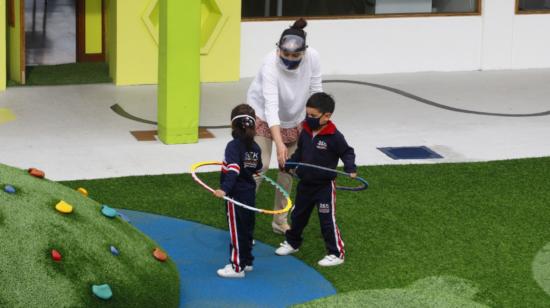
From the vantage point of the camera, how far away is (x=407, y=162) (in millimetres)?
→ 12781

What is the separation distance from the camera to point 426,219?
34.8 feet

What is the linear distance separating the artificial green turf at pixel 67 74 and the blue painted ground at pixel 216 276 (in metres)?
6.79

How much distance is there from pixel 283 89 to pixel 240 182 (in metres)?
1.19

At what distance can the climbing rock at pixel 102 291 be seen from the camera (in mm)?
7320

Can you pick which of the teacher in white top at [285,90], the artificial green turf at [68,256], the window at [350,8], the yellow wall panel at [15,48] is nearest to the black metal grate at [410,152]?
the teacher in white top at [285,90]

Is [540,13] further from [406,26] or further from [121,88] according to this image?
[121,88]

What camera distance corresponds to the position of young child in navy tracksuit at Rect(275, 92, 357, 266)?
905 centimetres

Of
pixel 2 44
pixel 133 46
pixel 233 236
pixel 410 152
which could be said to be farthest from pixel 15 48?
pixel 233 236

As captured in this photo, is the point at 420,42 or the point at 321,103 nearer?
the point at 321,103

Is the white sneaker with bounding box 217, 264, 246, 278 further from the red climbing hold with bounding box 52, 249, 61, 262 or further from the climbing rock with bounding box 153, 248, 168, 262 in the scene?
the red climbing hold with bounding box 52, 249, 61, 262

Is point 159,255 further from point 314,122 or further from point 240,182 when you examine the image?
point 314,122

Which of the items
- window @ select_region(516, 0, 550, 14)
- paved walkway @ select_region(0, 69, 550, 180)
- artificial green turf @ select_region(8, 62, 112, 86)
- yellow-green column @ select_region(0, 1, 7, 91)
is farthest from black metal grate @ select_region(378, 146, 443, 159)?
window @ select_region(516, 0, 550, 14)

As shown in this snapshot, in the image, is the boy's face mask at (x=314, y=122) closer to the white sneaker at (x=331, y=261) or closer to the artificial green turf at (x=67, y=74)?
the white sneaker at (x=331, y=261)

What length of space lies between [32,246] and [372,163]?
6030 millimetres
